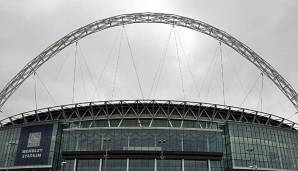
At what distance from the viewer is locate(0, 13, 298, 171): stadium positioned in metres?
79.6

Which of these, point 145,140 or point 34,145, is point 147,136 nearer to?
point 145,140

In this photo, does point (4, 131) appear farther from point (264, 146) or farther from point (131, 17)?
point (264, 146)

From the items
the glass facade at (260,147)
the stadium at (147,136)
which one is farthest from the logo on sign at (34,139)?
the glass facade at (260,147)

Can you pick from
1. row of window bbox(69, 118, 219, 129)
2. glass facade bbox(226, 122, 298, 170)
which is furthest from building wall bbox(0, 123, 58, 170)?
glass facade bbox(226, 122, 298, 170)

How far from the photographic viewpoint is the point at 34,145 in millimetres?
→ 83875

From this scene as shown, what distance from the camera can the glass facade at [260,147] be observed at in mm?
82375

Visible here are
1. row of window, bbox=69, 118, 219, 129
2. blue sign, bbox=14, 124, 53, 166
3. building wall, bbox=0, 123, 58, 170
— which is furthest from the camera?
row of window, bbox=69, 118, 219, 129

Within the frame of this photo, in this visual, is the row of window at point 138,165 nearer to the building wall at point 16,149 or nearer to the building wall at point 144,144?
the building wall at point 144,144

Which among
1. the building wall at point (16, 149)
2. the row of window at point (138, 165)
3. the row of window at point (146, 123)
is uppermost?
the row of window at point (146, 123)

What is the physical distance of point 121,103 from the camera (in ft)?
286

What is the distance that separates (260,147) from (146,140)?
27268mm

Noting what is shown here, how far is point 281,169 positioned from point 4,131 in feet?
224

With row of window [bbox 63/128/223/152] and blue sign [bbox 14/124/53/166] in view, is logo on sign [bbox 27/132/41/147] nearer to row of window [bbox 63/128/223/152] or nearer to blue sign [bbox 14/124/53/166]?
blue sign [bbox 14/124/53/166]

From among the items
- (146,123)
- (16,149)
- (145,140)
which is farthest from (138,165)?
(16,149)
